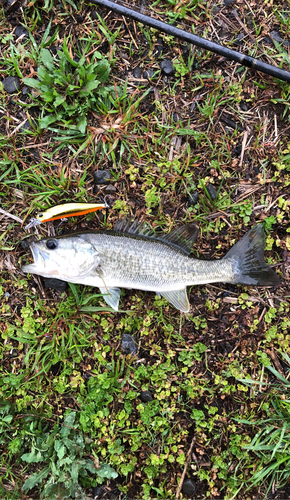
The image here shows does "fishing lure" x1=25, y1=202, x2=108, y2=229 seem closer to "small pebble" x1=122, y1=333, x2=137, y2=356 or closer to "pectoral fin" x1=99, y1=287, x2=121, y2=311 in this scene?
"pectoral fin" x1=99, y1=287, x2=121, y2=311

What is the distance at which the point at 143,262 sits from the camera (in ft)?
12.6

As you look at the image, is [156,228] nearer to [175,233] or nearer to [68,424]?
[175,233]

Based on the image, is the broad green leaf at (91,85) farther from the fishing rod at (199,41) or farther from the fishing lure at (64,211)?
the fishing lure at (64,211)

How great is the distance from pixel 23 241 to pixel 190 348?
2360mm

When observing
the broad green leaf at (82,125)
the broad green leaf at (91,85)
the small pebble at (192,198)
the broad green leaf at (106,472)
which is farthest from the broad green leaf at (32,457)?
the broad green leaf at (91,85)

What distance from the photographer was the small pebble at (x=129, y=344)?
4047 millimetres

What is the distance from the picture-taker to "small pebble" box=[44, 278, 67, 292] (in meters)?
4.02

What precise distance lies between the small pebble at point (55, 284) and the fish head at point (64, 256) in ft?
0.80

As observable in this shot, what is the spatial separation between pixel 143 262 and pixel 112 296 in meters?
0.56

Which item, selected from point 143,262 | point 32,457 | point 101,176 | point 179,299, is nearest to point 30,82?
point 101,176

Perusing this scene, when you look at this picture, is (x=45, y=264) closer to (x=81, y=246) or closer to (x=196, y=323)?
(x=81, y=246)

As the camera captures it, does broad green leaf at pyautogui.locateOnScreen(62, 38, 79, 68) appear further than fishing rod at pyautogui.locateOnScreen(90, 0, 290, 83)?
Yes

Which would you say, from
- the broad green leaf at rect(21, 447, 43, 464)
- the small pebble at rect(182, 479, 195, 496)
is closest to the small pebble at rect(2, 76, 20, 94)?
the broad green leaf at rect(21, 447, 43, 464)

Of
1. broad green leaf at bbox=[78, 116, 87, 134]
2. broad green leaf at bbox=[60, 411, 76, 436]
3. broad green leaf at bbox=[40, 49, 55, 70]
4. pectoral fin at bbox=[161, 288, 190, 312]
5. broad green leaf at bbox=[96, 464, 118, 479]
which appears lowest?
broad green leaf at bbox=[96, 464, 118, 479]
